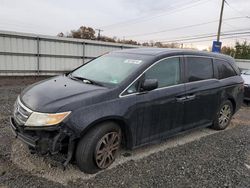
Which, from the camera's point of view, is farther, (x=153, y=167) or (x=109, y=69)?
(x=109, y=69)

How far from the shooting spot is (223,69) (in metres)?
5.20

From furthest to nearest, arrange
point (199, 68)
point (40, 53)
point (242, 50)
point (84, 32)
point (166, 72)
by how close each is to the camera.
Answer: point (84, 32) → point (242, 50) → point (40, 53) → point (199, 68) → point (166, 72)

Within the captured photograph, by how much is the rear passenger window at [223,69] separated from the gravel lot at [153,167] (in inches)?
58.5

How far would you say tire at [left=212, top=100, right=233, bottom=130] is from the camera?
16.8 feet

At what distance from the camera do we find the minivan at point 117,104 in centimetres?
283

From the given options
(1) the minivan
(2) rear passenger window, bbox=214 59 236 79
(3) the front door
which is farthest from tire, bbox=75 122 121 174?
(2) rear passenger window, bbox=214 59 236 79

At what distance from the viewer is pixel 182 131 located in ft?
Result: 13.9

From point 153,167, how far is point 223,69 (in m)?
3.02

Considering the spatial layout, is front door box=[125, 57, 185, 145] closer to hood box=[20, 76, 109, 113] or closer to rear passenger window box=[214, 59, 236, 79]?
hood box=[20, 76, 109, 113]

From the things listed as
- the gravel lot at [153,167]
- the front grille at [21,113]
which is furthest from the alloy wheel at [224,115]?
the front grille at [21,113]

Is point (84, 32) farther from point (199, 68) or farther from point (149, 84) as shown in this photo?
point (149, 84)

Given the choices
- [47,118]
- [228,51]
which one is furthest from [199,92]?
[228,51]

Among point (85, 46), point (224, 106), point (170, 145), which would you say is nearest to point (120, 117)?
point (170, 145)

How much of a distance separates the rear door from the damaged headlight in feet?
7.52
